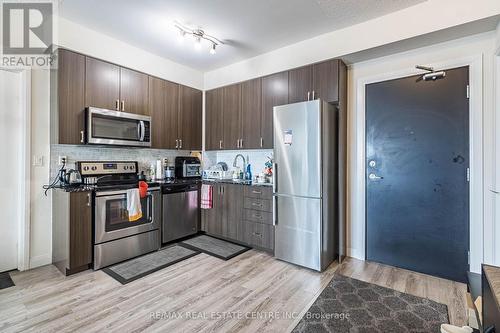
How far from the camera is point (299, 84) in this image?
318 centimetres

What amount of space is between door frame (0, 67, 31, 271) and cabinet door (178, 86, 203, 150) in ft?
6.01

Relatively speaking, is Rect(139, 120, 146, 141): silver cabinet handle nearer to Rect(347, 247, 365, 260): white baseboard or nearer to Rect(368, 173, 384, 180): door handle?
Rect(368, 173, 384, 180): door handle

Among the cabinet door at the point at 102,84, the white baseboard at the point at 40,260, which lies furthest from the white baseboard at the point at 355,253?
the white baseboard at the point at 40,260

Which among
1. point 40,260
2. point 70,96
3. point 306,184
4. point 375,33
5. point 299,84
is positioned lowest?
point 40,260

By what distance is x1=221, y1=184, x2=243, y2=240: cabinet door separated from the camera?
345cm

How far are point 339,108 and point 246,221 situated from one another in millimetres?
1921

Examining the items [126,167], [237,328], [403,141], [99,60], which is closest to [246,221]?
[237,328]

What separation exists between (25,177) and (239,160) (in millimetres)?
2801

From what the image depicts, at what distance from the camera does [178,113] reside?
3.92 meters

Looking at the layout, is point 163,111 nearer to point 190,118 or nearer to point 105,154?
point 190,118

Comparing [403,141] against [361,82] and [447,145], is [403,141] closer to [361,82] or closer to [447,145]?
[447,145]

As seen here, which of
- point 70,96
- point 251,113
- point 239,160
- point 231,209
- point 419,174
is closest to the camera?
point 419,174

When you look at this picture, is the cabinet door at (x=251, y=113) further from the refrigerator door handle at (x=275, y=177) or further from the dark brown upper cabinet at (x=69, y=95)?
the dark brown upper cabinet at (x=69, y=95)

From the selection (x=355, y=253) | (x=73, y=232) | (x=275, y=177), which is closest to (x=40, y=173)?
(x=73, y=232)
